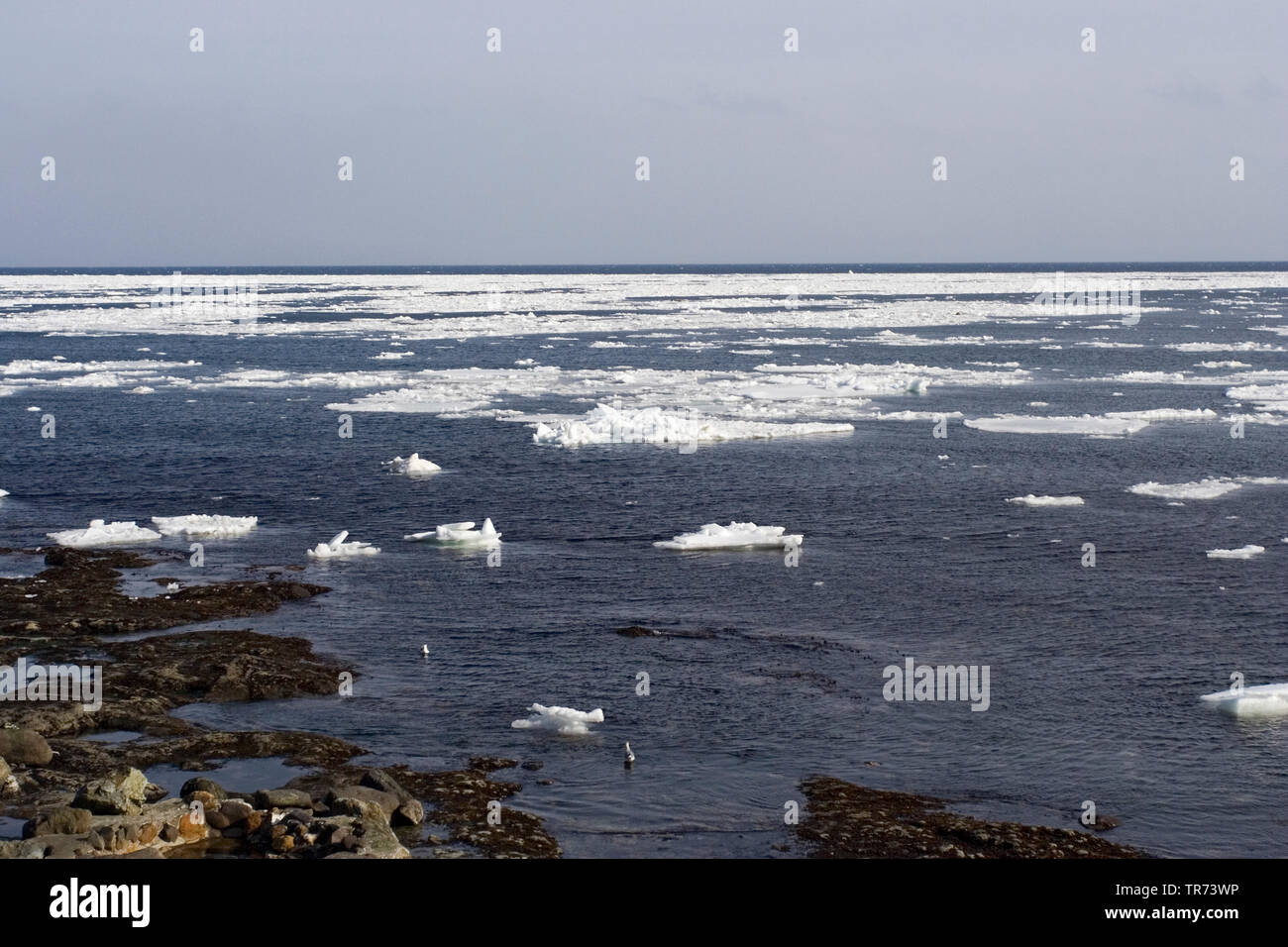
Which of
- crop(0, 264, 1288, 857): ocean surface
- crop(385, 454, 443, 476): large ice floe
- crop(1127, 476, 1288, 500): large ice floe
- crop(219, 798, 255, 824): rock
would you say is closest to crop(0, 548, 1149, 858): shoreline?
crop(219, 798, 255, 824): rock

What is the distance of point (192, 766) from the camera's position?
1274 cm

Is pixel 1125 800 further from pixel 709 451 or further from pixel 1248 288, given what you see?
pixel 1248 288

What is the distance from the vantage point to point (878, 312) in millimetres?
87500

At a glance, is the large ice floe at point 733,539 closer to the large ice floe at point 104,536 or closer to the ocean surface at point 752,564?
the ocean surface at point 752,564

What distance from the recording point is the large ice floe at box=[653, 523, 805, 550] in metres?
22.0

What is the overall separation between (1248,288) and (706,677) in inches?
4879

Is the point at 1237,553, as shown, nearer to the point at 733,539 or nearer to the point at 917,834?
the point at 733,539

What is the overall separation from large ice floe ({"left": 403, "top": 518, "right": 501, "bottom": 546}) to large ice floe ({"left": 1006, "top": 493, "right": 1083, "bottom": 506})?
1001 cm

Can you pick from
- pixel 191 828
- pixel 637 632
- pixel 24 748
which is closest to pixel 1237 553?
pixel 637 632

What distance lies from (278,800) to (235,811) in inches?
16.2

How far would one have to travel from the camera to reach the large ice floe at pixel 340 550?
21.6 m

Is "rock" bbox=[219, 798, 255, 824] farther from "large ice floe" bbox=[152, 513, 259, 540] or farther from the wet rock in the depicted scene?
"large ice floe" bbox=[152, 513, 259, 540]

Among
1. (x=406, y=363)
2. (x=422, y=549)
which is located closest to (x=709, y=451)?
(x=422, y=549)

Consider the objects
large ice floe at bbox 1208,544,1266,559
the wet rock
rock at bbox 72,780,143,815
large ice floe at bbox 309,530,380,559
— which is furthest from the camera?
large ice floe at bbox 309,530,380,559
